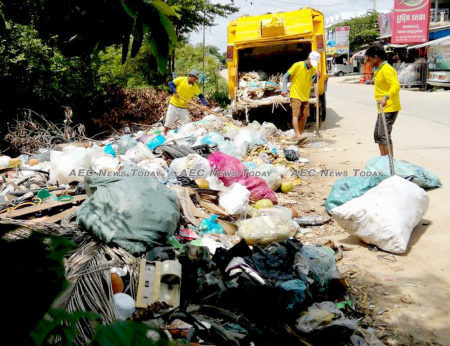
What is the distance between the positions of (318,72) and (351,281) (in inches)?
249

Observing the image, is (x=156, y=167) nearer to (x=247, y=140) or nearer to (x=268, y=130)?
(x=247, y=140)

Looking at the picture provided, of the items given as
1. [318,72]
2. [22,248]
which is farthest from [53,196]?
[318,72]

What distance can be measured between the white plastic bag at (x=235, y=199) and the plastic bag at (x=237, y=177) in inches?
9.0

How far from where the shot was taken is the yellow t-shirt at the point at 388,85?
16.7 feet

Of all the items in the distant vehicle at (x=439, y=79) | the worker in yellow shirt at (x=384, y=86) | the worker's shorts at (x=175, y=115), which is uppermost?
the distant vehicle at (x=439, y=79)

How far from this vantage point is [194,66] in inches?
682

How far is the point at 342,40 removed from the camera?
4106 centimetres

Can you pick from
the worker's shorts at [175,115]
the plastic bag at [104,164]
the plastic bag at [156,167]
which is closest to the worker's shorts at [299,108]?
the worker's shorts at [175,115]

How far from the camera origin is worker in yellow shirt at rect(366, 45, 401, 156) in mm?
5082

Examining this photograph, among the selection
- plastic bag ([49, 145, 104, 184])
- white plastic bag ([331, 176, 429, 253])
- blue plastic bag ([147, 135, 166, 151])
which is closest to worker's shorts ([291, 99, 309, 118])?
blue plastic bag ([147, 135, 166, 151])

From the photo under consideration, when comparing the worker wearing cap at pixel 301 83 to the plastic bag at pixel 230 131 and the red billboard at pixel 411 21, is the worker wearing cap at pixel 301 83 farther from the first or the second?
the red billboard at pixel 411 21

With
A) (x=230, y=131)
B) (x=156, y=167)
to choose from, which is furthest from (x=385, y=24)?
→ (x=156, y=167)

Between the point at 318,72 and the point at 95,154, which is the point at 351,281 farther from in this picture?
the point at 318,72

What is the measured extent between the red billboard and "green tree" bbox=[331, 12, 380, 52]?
1953 centimetres
